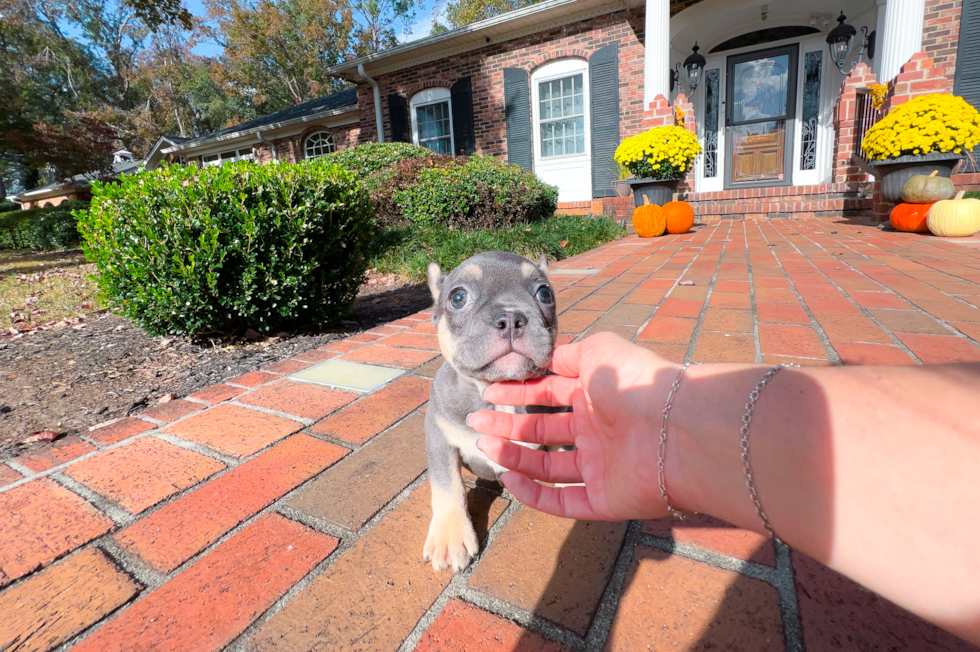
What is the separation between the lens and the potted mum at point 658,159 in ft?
31.0

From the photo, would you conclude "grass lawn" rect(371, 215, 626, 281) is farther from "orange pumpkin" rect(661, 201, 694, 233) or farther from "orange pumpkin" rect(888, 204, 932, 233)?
"orange pumpkin" rect(888, 204, 932, 233)

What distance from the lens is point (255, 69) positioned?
3416 centimetres

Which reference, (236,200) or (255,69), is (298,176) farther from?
(255,69)

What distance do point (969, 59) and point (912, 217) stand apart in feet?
18.7

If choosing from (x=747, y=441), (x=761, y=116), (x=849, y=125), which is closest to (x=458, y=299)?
(x=747, y=441)

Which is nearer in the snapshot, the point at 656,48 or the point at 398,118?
the point at 656,48

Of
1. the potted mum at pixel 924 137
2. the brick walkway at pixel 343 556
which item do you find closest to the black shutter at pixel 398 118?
the potted mum at pixel 924 137

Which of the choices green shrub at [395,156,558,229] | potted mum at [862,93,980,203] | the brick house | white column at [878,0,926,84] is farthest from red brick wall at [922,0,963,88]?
green shrub at [395,156,558,229]

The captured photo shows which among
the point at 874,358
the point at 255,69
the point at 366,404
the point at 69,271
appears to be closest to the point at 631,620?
the point at 366,404

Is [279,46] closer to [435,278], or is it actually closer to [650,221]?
[650,221]

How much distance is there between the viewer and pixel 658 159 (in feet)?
30.9

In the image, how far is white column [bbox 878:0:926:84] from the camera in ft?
27.9

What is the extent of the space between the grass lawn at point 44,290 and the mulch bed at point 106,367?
56 cm

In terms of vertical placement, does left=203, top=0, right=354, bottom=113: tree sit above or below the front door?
above
